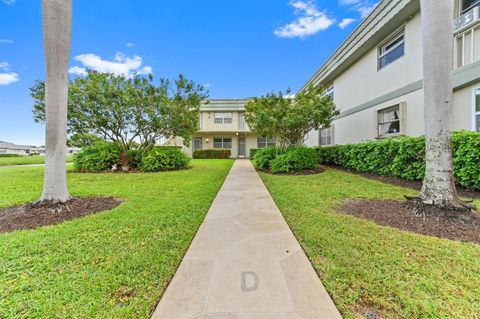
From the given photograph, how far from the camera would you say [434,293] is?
180cm

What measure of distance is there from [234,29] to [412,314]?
15897mm

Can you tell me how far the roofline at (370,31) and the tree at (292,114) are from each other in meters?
2.35

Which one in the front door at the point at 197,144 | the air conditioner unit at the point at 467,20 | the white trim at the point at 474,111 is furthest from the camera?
the front door at the point at 197,144

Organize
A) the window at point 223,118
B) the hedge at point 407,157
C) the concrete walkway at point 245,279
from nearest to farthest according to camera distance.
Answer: the concrete walkway at point 245,279 → the hedge at point 407,157 → the window at point 223,118

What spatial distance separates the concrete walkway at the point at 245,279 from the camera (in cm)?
164

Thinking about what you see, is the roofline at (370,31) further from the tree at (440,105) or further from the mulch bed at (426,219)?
the mulch bed at (426,219)

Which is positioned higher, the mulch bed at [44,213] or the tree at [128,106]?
the tree at [128,106]

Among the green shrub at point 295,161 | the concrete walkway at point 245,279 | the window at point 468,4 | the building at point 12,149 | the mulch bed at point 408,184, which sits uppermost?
the window at point 468,4

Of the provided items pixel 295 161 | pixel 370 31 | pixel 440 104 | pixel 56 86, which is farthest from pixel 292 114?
pixel 56 86

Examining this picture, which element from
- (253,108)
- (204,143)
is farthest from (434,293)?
Answer: (204,143)

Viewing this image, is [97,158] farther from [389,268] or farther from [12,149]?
[12,149]

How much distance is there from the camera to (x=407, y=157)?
627 cm

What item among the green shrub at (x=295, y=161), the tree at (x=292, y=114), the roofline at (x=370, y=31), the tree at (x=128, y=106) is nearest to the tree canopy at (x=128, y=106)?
the tree at (x=128, y=106)

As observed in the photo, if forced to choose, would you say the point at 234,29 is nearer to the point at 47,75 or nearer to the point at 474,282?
the point at 47,75
